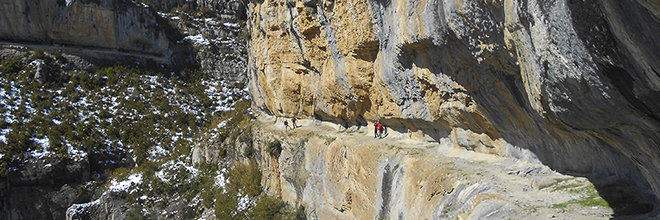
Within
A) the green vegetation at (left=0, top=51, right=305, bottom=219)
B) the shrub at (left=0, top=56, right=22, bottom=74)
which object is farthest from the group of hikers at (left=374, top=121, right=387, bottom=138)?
the shrub at (left=0, top=56, right=22, bottom=74)

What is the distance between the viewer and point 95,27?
3034 cm

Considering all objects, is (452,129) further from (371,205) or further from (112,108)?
(112,108)

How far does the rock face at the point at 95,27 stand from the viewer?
2794cm

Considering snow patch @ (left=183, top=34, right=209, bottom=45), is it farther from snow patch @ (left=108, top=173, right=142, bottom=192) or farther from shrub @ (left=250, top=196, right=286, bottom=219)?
shrub @ (left=250, top=196, right=286, bottom=219)

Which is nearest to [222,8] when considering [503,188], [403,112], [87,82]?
[87,82]

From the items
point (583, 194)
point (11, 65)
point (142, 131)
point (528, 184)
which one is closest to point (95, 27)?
point (11, 65)

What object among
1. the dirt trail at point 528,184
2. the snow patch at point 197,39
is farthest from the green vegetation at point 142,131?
the dirt trail at point 528,184

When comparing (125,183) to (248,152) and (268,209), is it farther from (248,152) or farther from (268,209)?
(268,209)

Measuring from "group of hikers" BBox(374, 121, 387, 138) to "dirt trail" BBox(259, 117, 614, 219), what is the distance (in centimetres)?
222

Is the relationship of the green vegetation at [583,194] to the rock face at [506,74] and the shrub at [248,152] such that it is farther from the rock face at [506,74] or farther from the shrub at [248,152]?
the shrub at [248,152]

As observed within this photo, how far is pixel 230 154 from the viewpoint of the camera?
20172 millimetres

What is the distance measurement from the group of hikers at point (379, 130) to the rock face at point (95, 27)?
28.1 meters

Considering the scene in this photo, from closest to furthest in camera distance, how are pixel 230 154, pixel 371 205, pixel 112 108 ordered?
pixel 371 205 < pixel 230 154 < pixel 112 108

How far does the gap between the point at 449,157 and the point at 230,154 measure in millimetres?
14874
